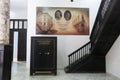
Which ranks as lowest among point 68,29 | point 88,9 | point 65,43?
point 65,43

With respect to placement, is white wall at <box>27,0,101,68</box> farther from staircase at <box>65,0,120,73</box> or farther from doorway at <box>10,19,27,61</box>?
doorway at <box>10,19,27,61</box>

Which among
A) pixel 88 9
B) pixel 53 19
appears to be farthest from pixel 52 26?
pixel 88 9

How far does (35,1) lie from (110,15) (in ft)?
18.2

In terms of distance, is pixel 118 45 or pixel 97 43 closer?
pixel 118 45

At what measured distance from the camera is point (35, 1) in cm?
1030

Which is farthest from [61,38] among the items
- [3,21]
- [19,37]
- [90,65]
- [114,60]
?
[3,21]

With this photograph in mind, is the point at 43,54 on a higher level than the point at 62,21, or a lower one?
lower

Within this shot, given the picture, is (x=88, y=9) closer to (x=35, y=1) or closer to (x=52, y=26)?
(x=52, y=26)

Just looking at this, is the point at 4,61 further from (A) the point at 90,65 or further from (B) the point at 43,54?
(A) the point at 90,65

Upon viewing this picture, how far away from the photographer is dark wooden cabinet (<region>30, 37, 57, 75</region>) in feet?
26.2

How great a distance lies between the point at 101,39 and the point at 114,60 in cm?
118

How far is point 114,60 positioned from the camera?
7.73 m

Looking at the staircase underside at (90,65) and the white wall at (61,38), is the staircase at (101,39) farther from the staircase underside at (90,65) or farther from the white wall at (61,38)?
the white wall at (61,38)

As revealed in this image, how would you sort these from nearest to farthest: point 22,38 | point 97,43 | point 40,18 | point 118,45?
point 118,45, point 97,43, point 40,18, point 22,38
